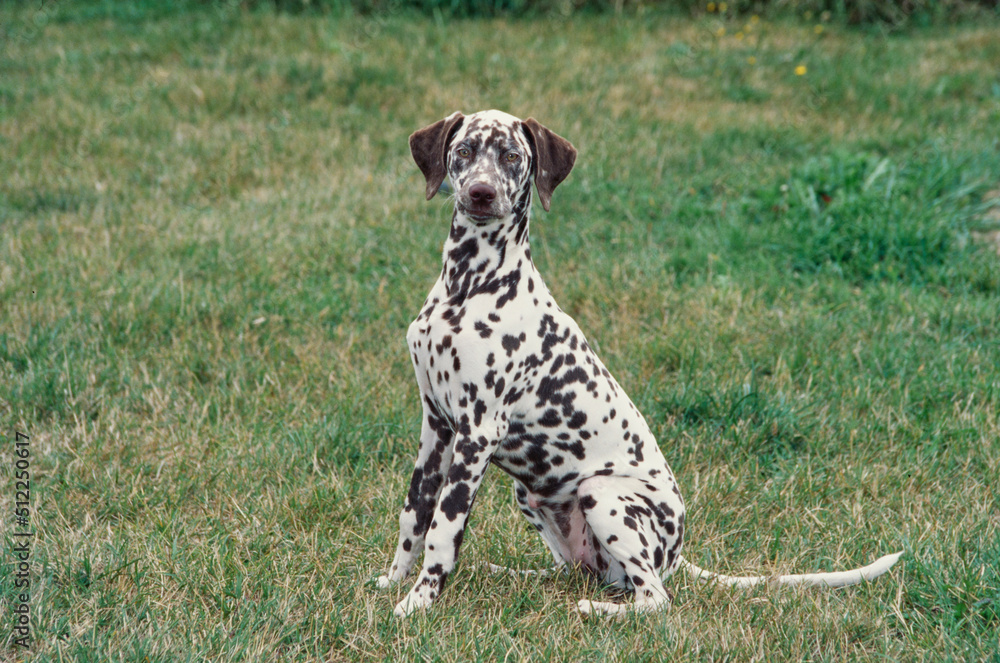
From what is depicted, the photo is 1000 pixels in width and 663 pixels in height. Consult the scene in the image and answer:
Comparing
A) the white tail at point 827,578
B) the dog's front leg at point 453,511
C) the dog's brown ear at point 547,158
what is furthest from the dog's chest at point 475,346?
the white tail at point 827,578

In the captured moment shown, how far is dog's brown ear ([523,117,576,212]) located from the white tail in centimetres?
155

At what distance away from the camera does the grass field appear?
3293 mm

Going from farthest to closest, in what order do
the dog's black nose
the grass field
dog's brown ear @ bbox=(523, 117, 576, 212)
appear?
dog's brown ear @ bbox=(523, 117, 576, 212) < the grass field < the dog's black nose

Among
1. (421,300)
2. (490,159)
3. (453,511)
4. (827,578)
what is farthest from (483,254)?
(421,300)

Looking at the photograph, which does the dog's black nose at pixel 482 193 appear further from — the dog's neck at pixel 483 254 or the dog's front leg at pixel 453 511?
the dog's front leg at pixel 453 511

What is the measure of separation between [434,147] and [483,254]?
464 millimetres

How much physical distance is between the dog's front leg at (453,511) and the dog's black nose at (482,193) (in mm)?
777

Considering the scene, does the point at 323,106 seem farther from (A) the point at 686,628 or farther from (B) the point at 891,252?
(A) the point at 686,628

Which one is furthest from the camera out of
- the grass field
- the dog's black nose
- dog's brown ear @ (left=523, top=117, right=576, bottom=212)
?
dog's brown ear @ (left=523, top=117, right=576, bottom=212)

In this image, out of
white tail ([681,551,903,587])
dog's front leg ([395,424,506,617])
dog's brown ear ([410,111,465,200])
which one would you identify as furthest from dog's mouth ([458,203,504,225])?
white tail ([681,551,903,587])

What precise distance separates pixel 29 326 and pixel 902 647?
184 inches

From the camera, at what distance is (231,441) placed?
4.38 m

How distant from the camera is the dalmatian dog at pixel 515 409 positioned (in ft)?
10.6

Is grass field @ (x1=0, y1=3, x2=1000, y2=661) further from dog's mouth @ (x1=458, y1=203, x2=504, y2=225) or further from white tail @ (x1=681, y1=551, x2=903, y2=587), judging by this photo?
dog's mouth @ (x1=458, y1=203, x2=504, y2=225)
